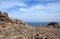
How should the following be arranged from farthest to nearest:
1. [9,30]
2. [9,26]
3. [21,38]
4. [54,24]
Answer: [54,24]
[9,26]
[9,30]
[21,38]

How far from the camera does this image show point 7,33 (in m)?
19.8

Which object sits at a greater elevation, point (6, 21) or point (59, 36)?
point (6, 21)

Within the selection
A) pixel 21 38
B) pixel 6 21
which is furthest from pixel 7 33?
pixel 6 21

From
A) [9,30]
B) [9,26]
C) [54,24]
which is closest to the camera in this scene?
[9,30]

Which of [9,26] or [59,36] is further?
[9,26]

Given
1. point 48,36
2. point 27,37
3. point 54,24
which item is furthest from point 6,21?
point 54,24

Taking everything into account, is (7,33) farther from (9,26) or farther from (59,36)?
(59,36)

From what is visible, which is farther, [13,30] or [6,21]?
[6,21]

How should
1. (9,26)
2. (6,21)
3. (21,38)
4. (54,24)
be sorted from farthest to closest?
(54,24) → (6,21) → (9,26) → (21,38)

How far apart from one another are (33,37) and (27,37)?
33.3 inches

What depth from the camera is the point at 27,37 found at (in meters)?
20.0

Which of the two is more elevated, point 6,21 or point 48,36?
point 6,21

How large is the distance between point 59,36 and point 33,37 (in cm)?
352

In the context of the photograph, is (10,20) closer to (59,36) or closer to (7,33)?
(7,33)
